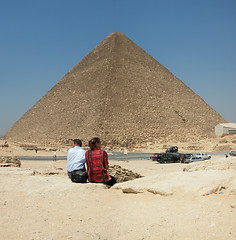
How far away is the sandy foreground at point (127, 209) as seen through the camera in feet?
11.4

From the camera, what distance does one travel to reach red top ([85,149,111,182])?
5855mm

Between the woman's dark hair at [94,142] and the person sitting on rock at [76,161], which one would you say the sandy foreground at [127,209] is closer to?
the person sitting on rock at [76,161]

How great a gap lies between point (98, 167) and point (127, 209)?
1.68 metres

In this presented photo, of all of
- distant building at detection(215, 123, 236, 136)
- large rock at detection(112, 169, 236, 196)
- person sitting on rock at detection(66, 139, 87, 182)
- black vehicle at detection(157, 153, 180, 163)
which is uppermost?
distant building at detection(215, 123, 236, 136)

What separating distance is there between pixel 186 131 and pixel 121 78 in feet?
55.6

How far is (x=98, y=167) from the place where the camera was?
5.86 m

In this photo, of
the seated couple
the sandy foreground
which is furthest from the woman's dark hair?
the sandy foreground

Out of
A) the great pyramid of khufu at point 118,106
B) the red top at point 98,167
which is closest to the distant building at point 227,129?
the great pyramid of khufu at point 118,106

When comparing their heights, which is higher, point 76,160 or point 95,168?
point 76,160

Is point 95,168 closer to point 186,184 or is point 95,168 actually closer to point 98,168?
point 98,168

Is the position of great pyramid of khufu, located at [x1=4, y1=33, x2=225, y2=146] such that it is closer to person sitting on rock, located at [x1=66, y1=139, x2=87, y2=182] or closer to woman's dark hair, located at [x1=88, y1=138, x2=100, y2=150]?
person sitting on rock, located at [x1=66, y1=139, x2=87, y2=182]

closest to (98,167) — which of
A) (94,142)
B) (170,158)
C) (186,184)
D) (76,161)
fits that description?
(94,142)

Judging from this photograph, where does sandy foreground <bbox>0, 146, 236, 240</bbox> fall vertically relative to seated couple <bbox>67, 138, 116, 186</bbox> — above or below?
below

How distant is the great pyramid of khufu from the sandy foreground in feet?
133
